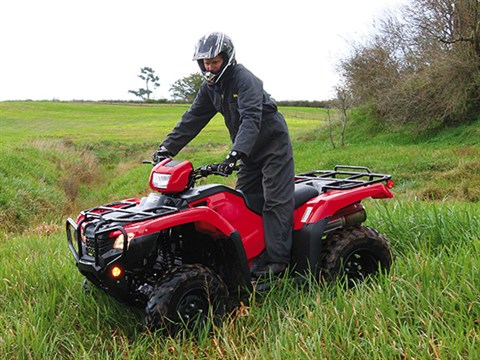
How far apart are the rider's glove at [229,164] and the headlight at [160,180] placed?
398 mm

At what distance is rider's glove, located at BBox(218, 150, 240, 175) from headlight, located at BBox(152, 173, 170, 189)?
1.31 feet

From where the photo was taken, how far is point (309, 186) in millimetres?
4648

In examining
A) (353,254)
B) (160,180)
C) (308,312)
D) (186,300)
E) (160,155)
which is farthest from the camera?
(353,254)

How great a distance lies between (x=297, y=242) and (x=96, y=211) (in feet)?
5.31

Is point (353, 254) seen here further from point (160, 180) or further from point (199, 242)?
point (160, 180)

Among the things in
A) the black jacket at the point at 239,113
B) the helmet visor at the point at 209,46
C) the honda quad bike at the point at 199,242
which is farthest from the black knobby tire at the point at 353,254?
the helmet visor at the point at 209,46

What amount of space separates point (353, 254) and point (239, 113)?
153 centimetres

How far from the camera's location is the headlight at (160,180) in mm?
3723

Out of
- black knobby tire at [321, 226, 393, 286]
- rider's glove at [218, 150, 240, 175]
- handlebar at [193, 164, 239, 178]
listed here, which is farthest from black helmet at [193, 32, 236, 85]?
black knobby tire at [321, 226, 393, 286]

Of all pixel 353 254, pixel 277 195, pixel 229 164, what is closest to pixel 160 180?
pixel 229 164

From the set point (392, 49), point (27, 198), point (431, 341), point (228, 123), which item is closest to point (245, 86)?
point (228, 123)

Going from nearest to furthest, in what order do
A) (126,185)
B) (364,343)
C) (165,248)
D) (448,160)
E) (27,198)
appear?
1. (364,343)
2. (165,248)
3. (27,198)
4. (448,160)
5. (126,185)

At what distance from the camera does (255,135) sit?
3.90 meters

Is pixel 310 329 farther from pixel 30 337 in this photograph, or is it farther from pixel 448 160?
pixel 448 160
